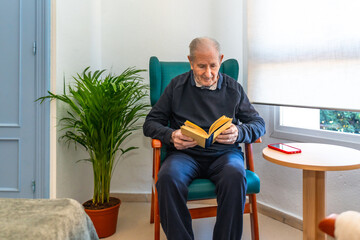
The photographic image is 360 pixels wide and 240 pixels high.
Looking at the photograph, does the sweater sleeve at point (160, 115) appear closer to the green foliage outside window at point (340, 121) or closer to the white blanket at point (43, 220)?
the white blanket at point (43, 220)

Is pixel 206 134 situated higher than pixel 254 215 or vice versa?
pixel 206 134

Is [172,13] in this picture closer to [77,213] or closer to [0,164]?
[0,164]

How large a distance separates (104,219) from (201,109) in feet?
3.22

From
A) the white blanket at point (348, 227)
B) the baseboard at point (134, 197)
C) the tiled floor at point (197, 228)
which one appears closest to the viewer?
the white blanket at point (348, 227)

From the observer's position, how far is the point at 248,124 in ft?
5.76

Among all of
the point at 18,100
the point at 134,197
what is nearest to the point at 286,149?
the point at 134,197

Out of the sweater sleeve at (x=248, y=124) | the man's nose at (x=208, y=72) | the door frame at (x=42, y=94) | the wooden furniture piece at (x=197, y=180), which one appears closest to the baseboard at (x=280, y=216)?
the wooden furniture piece at (x=197, y=180)

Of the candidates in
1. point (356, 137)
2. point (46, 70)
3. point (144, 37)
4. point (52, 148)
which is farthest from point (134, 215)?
point (356, 137)

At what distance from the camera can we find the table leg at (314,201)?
1.41 meters

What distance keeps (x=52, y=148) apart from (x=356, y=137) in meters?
1.96

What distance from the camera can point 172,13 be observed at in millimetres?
2641

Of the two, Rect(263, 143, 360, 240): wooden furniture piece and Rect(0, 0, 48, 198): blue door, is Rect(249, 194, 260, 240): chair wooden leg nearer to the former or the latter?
Rect(263, 143, 360, 240): wooden furniture piece

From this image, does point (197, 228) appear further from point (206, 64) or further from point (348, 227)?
point (348, 227)

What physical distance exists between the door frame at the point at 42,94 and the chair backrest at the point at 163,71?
0.71 metres
